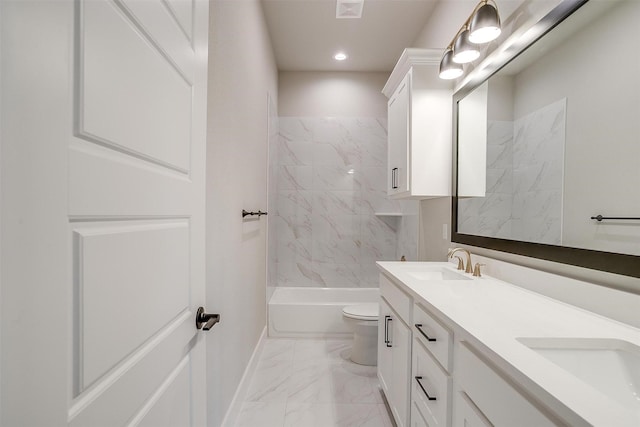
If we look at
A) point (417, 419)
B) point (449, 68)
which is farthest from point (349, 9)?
point (417, 419)

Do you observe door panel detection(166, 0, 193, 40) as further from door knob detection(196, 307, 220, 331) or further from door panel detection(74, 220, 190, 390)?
door knob detection(196, 307, 220, 331)

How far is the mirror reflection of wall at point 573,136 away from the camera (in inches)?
36.5

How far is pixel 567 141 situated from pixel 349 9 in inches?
80.7

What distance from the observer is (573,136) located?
1120mm

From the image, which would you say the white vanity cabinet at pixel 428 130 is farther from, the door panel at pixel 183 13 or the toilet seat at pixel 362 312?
the door panel at pixel 183 13

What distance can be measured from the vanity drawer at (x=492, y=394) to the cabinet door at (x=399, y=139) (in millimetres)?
1420


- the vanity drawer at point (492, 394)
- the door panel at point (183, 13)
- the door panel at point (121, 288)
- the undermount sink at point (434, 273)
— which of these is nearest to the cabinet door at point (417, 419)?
the vanity drawer at point (492, 394)

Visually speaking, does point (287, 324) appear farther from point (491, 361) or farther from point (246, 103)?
point (491, 361)

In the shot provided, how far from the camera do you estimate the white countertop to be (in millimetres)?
537

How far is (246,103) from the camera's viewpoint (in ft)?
6.77

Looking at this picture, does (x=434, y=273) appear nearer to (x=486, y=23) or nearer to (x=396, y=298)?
(x=396, y=298)

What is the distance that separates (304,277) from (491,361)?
2.95m

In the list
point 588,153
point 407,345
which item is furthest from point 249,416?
point 588,153

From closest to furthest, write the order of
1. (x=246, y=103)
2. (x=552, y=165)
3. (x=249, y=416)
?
(x=552, y=165) → (x=249, y=416) → (x=246, y=103)
